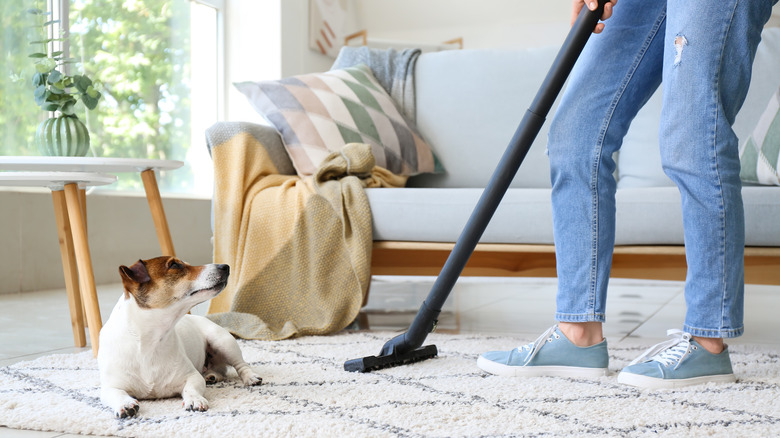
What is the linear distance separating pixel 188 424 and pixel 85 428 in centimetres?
14

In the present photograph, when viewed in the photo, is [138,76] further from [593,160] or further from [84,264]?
[593,160]

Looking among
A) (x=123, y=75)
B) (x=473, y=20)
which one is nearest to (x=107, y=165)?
(x=123, y=75)

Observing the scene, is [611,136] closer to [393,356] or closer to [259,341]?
[393,356]

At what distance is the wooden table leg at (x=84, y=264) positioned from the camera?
61.2 inches

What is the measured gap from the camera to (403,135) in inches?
95.2

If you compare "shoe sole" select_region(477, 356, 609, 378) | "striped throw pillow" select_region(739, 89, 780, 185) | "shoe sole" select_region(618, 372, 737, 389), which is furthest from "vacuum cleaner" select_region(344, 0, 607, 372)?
"striped throw pillow" select_region(739, 89, 780, 185)

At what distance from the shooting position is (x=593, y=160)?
1.29m

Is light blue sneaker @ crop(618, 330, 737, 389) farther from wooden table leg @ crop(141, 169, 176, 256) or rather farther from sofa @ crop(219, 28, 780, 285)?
wooden table leg @ crop(141, 169, 176, 256)

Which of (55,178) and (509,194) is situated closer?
(55,178)

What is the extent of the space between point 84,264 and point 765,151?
66.8 inches

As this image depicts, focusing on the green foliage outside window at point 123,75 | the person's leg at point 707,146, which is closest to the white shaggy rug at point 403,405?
the person's leg at point 707,146

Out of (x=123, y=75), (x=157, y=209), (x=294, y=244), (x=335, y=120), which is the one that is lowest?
(x=294, y=244)

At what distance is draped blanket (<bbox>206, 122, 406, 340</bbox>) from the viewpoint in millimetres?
1896

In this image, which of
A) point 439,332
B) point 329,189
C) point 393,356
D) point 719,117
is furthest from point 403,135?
point 719,117
